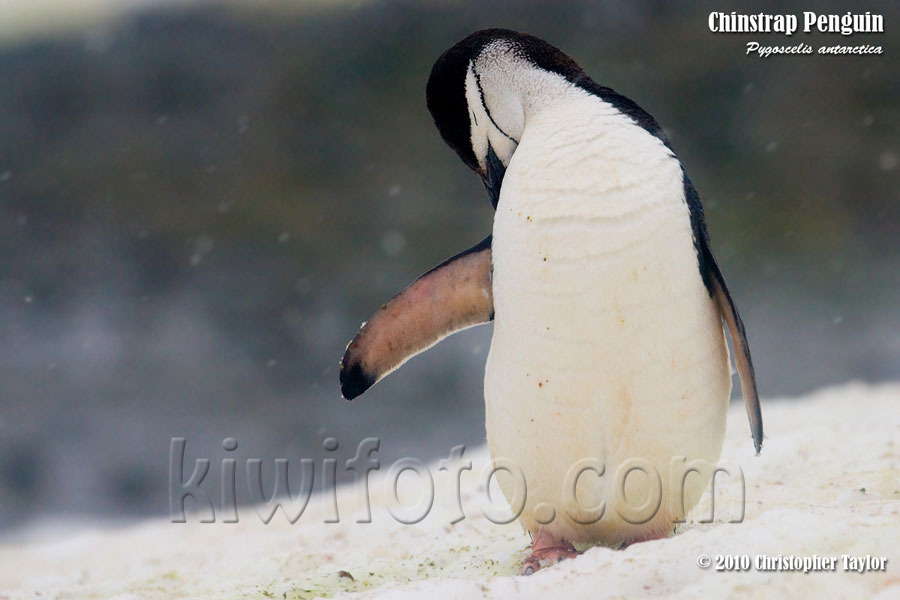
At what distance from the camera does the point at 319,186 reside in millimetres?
7160

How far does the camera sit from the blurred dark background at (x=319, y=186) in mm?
6656

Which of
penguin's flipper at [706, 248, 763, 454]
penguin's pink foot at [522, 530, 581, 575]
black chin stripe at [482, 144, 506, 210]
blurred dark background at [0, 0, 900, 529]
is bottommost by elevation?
penguin's pink foot at [522, 530, 581, 575]

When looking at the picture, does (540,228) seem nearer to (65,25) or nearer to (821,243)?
(821,243)

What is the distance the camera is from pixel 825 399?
4.27 m

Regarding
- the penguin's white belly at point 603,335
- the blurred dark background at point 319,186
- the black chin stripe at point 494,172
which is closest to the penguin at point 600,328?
the penguin's white belly at point 603,335

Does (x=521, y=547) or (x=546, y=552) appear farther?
(x=521, y=547)

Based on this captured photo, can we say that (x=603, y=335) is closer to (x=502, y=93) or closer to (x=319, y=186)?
(x=502, y=93)

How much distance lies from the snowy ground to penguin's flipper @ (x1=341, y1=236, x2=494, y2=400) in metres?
0.46

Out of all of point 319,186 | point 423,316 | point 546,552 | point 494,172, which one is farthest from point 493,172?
point 319,186

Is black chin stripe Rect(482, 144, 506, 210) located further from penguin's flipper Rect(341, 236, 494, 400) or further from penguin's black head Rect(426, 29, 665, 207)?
penguin's flipper Rect(341, 236, 494, 400)

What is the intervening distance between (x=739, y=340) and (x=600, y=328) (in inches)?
11.8

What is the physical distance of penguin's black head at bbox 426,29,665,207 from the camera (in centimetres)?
177

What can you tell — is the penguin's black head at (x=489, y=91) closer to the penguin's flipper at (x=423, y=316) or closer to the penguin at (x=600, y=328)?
the penguin at (x=600, y=328)

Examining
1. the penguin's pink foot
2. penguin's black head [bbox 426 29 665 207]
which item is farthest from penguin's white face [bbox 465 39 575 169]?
the penguin's pink foot
